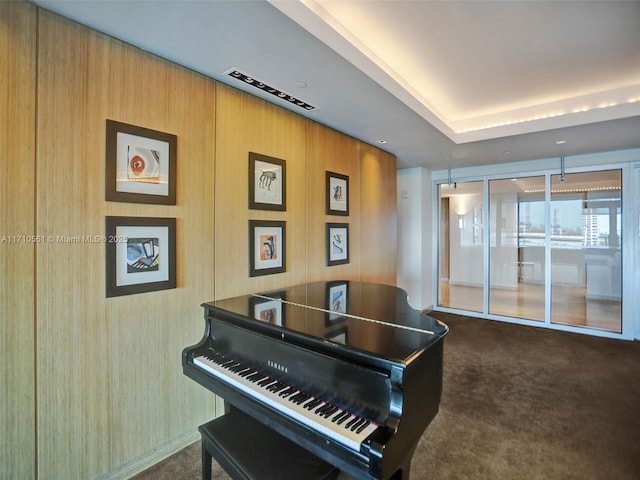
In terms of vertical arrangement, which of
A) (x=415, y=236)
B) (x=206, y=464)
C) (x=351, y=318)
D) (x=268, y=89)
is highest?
(x=268, y=89)

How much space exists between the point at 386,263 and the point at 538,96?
265cm

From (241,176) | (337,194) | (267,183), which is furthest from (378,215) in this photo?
A: (241,176)

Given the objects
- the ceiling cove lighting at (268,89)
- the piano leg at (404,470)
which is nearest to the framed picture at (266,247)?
the ceiling cove lighting at (268,89)

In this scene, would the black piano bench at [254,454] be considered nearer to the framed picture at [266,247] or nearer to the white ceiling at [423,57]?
the framed picture at [266,247]

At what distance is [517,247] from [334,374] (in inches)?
207

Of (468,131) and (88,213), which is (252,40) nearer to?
(88,213)

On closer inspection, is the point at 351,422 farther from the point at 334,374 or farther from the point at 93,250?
the point at 93,250

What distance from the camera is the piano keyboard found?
3.86ft

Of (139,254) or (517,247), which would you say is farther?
(517,247)

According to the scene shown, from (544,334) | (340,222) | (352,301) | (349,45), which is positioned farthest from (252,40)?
(544,334)

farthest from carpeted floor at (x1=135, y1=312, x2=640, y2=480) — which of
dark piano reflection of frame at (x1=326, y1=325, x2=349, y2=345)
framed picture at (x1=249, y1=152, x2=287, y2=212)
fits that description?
framed picture at (x1=249, y1=152, x2=287, y2=212)

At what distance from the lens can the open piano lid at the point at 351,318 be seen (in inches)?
53.1

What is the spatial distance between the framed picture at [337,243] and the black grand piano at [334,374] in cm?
150

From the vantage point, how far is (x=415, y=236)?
569 cm
